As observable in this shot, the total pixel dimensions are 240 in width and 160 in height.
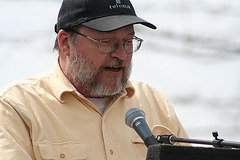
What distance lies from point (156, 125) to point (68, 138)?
572 millimetres

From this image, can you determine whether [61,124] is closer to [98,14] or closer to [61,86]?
[61,86]

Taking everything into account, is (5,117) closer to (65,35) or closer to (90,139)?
(90,139)

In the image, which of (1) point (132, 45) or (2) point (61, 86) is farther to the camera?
(1) point (132, 45)

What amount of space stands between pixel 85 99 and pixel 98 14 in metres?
0.50

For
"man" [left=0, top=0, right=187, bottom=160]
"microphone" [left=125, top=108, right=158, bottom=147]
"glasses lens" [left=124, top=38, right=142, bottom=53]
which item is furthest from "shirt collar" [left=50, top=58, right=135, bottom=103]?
"microphone" [left=125, top=108, right=158, bottom=147]

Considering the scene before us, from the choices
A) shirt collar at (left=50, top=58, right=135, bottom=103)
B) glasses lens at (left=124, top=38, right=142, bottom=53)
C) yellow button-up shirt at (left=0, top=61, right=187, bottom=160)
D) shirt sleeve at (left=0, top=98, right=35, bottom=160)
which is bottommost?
shirt sleeve at (left=0, top=98, right=35, bottom=160)

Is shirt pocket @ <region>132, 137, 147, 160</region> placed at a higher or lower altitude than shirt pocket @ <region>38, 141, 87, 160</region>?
higher

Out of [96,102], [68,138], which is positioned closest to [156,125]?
[96,102]

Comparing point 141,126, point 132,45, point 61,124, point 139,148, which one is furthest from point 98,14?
point 141,126

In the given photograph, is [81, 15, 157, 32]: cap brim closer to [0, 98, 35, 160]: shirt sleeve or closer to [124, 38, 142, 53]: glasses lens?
[124, 38, 142, 53]: glasses lens

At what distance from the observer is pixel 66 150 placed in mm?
2324

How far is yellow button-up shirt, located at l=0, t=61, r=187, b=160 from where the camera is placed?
225 centimetres

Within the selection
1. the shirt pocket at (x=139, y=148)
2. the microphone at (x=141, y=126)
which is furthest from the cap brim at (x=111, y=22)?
the microphone at (x=141, y=126)

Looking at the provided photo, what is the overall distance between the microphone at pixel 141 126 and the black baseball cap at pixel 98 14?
776 millimetres
